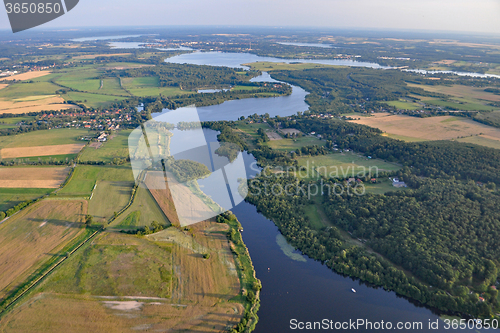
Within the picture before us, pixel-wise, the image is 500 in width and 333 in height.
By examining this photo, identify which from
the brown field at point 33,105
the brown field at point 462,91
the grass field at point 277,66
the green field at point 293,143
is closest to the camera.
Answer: the green field at point 293,143

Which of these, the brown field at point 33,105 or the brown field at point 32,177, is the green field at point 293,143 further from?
the brown field at point 33,105

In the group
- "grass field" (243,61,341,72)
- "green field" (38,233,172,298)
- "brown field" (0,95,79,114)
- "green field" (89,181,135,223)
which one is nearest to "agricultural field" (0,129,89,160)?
"green field" (89,181,135,223)

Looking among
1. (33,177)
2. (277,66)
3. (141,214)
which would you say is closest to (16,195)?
(33,177)

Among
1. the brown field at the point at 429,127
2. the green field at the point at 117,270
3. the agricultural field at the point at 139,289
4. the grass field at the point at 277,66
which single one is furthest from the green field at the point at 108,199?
the grass field at the point at 277,66

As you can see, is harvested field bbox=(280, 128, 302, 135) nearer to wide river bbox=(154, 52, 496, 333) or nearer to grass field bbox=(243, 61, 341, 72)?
wide river bbox=(154, 52, 496, 333)

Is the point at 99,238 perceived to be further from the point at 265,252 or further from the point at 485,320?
the point at 485,320

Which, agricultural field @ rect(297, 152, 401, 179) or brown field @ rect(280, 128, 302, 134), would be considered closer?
agricultural field @ rect(297, 152, 401, 179)
